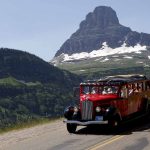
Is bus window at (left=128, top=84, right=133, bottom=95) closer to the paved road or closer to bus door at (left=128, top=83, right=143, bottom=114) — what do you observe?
bus door at (left=128, top=83, right=143, bottom=114)

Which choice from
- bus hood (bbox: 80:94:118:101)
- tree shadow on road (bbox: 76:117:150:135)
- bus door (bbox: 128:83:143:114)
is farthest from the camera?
bus door (bbox: 128:83:143:114)

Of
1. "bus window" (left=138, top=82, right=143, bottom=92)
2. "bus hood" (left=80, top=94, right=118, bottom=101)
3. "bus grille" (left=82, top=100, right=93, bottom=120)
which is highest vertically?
"bus window" (left=138, top=82, right=143, bottom=92)

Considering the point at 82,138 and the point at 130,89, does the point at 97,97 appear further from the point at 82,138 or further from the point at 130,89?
the point at 82,138

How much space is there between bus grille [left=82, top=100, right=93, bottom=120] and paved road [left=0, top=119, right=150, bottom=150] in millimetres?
746

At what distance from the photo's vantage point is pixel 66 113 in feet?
72.4

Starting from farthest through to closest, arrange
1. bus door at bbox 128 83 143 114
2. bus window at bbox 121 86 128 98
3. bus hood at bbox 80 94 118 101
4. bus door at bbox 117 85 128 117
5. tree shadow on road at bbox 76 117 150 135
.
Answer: bus door at bbox 128 83 143 114
bus window at bbox 121 86 128 98
bus door at bbox 117 85 128 117
bus hood at bbox 80 94 118 101
tree shadow on road at bbox 76 117 150 135

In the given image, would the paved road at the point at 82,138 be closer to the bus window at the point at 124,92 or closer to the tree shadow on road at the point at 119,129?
the tree shadow on road at the point at 119,129

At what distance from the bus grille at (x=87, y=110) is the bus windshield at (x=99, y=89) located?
1444 millimetres

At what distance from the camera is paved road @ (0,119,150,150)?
17.0 metres

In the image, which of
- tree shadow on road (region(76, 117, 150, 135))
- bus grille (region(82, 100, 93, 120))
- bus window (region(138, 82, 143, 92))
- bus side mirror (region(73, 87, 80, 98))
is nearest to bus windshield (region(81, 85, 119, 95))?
bus side mirror (region(73, 87, 80, 98))

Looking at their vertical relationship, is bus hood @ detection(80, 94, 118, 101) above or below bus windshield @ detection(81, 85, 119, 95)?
below

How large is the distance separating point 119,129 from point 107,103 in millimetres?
1501

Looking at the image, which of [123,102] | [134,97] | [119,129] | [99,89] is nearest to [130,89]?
[134,97]

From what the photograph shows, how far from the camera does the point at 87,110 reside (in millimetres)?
21016
